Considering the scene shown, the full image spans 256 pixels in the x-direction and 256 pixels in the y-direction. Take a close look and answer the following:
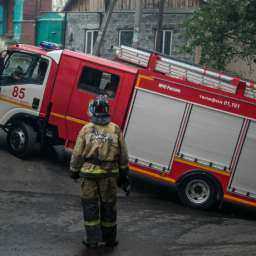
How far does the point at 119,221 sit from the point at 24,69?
4.96 metres

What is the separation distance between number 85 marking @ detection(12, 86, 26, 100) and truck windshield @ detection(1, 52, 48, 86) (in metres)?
0.15

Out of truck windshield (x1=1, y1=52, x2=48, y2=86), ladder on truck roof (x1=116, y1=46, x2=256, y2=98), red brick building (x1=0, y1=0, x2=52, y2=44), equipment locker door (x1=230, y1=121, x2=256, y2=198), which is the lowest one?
red brick building (x1=0, y1=0, x2=52, y2=44)

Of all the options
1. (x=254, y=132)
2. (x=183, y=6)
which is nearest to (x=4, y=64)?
(x=254, y=132)

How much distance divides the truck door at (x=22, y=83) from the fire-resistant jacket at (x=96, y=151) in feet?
17.2

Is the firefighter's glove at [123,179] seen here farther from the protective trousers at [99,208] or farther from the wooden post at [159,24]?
the wooden post at [159,24]

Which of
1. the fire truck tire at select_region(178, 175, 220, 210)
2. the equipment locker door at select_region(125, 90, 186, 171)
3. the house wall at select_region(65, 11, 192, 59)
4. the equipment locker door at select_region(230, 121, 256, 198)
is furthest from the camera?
the house wall at select_region(65, 11, 192, 59)

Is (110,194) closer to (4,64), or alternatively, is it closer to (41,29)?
(4,64)

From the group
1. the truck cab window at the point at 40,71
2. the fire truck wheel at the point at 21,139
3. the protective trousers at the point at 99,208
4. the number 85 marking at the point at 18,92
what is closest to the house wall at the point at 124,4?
the truck cab window at the point at 40,71

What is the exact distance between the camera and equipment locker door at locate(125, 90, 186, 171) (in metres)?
10.6

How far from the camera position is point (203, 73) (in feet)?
35.3

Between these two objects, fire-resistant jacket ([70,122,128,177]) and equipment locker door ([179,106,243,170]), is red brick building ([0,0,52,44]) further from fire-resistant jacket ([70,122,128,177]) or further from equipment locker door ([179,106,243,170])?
fire-resistant jacket ([70,122,128,177])

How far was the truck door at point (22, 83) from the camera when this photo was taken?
39.1ft

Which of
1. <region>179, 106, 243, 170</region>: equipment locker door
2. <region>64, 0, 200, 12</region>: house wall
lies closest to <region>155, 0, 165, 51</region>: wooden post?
<region>64, 0, 200, 12</region>: house wall

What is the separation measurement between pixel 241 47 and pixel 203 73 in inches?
187
